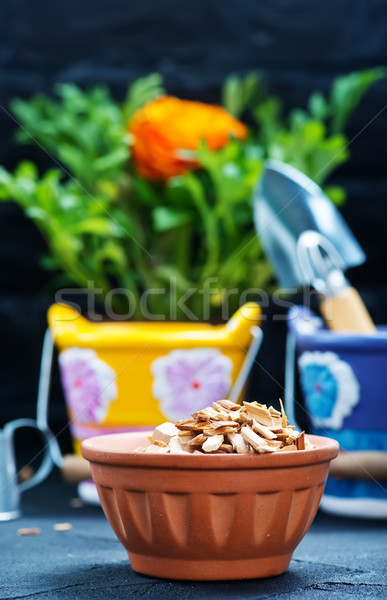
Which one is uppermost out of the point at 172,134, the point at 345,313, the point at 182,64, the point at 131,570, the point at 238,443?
the point at 182,64

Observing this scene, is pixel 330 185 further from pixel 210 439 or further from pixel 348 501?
pixel 210 439

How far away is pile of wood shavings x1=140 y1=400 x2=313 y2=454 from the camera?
0.60m

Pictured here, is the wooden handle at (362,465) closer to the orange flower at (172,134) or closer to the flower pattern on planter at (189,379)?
the flower pattern on planter at (189,379)

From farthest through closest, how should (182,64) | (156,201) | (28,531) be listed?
1. (182,64)
2. (156,201)
3. (28,531)

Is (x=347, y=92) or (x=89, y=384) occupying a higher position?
(x=347, y=92)

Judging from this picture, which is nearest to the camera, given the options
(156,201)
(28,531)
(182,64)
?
(28,531)

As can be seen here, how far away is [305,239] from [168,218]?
174 mm

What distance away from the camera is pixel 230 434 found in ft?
2.00

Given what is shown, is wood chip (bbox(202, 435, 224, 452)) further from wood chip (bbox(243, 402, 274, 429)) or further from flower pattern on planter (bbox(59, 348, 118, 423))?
flower pattern on planter (bbox(59, 348, 118, 423))

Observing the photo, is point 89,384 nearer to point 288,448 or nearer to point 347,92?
point 288,448

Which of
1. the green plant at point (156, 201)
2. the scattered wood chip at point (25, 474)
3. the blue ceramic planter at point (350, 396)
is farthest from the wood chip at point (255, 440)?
the scattered wood chip at point (25, 474)

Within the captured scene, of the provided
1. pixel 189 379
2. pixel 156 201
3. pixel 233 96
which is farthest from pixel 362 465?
pixel 233 96

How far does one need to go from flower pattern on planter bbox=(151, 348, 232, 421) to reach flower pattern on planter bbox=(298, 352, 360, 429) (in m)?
0.10

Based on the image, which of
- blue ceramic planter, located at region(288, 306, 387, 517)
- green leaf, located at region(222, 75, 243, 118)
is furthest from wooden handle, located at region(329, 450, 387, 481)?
green leaf, located at region(222, 75, 243, 118)
